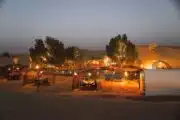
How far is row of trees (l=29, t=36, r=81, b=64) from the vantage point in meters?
52.6

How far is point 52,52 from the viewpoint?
5309 cm

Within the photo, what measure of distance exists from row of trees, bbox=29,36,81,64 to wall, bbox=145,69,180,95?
1223 inches

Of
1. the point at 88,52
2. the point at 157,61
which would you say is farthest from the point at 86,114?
the point at 88,52

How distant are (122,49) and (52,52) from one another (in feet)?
40.2

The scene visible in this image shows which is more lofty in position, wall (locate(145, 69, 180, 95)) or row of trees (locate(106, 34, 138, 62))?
row of trees (locate(106, 34, 138, 62))

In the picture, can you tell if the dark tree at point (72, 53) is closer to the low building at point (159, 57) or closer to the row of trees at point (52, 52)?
the row of trees at point (52, 52)

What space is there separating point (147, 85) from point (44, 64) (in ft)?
112

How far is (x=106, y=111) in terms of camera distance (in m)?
10.0

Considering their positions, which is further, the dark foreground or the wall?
the wall

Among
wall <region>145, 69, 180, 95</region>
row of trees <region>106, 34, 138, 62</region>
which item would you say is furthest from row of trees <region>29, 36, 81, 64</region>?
wall <region>145, 69, 180, 95</region>

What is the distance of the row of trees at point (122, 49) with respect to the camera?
4444 centimetres

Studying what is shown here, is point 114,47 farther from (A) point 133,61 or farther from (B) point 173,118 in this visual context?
(B) point 173,118

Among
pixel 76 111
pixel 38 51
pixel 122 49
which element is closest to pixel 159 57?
pixel 122 49

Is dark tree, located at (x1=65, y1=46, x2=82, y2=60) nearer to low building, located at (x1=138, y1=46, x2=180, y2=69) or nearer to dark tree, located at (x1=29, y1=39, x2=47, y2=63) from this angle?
dark tree, located at (x1=29, y1=39, x2=47, y2=63)
